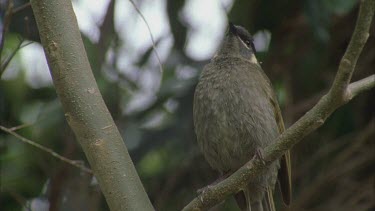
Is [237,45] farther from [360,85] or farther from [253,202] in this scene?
[360,85]

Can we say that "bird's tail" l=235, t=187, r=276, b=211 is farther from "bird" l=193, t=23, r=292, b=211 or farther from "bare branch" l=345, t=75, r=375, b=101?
"bare branch" l=345, t=75, r=375, b=101

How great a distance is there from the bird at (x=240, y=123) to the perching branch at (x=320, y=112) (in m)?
0.88

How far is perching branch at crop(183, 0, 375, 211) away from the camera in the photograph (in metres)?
2.28

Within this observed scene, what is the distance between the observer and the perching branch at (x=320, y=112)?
2283 mm

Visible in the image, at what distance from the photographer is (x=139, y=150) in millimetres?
4586

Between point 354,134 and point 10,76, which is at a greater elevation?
point 10,76

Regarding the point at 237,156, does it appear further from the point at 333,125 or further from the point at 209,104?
the point at 333,125

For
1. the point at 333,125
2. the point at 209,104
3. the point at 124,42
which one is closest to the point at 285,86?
the point at 333,125

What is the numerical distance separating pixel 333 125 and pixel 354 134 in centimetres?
16

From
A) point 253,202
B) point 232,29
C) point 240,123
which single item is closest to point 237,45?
point 232,29

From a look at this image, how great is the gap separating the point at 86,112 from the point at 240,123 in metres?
1.32

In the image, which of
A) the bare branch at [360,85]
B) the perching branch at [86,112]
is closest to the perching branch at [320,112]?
the bare branch at [360,85]

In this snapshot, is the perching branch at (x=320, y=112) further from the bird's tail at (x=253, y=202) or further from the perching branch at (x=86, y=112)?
the bird's tail at (x=253, y=202)

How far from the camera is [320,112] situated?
2.51 metres
